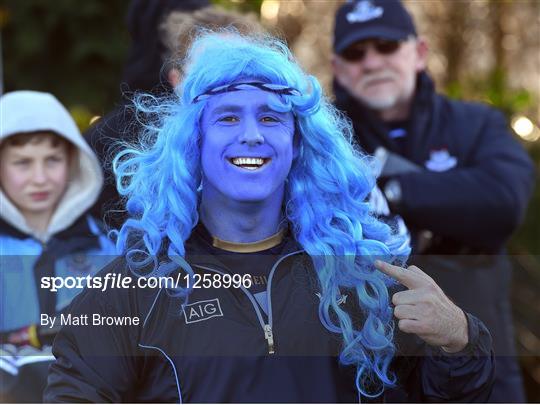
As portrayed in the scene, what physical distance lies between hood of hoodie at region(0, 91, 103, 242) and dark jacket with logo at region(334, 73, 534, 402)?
0.82m

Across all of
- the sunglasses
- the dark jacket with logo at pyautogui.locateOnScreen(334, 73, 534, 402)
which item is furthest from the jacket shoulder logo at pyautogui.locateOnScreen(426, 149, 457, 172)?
the sunglasses

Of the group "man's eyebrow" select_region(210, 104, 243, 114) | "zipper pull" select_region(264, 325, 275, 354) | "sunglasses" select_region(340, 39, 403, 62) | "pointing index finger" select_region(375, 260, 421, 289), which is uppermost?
"man's eyebrow" select_region(210, 104, 243, 114)

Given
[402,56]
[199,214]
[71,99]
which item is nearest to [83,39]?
[71,99]

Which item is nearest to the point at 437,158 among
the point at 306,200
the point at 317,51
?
the point at 306,200

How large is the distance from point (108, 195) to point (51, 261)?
24 cm

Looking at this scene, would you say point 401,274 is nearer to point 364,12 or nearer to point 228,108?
point 228,108

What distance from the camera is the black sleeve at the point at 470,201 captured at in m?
2.77

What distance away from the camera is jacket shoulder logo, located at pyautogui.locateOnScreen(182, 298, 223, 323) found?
6.39 feet

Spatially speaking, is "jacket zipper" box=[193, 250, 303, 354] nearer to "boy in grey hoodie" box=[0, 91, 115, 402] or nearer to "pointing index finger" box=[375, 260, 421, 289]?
"pointing index finger" box=[375, 260, 421, 289]

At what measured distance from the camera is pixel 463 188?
2781 mm

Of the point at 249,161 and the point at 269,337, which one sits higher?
the point at 249,161

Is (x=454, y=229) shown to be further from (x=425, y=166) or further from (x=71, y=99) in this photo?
(x=71, y=99)

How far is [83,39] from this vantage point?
16.7 ft

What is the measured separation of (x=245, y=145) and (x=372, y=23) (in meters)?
1.24
